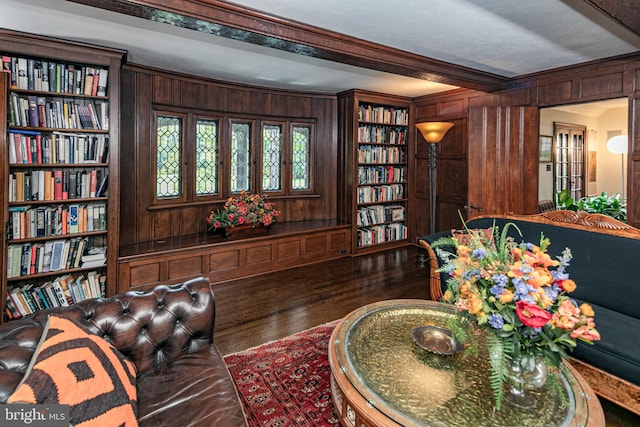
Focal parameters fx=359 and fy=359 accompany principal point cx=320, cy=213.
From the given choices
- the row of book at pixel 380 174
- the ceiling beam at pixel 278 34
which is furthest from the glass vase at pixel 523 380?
the row of book at pixel 380 174

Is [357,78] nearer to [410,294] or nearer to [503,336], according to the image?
[410,294]

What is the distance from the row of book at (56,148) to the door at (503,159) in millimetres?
4003

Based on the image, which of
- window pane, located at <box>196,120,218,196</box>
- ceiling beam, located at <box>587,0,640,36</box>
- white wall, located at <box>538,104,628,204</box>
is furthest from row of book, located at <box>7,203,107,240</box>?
white wall, located at <box>538,104,628,204</box>

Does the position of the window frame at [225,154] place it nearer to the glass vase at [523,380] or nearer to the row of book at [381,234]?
the row of book at [381,234]

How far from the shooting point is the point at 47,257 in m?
3.17

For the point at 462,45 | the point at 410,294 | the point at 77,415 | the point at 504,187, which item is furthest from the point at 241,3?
the point at 504,187

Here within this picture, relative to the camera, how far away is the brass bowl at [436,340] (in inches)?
68.8

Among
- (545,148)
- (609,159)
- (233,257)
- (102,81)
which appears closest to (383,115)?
(545,148)

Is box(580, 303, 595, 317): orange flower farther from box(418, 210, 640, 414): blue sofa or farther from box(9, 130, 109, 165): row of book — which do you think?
box(9, 130, 109, 165): row of book

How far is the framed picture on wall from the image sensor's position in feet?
19.6

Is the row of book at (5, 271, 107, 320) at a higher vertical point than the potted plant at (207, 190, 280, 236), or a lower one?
lower

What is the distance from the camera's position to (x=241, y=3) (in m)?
2.33

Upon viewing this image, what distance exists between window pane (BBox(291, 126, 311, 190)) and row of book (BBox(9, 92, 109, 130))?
2.58m

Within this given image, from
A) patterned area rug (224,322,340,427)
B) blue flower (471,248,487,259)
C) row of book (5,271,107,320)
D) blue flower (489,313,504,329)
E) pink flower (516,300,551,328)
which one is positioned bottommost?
patterned area rug (224,322,340,427)
